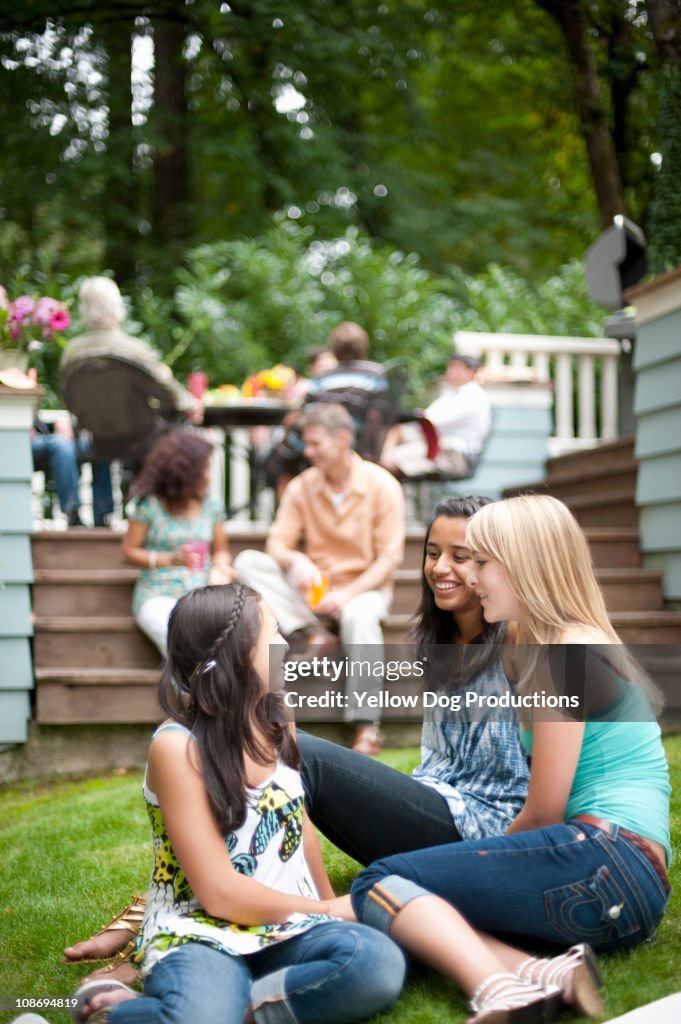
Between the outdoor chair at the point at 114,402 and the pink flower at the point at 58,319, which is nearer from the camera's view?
the pink flower at the point at 58,319

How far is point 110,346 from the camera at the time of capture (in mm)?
5090

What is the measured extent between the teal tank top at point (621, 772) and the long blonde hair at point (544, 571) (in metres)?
0.07

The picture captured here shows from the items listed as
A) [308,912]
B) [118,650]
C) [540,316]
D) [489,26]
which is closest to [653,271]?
[489,26]

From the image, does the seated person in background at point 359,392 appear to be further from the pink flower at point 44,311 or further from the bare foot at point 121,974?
the bare foot at point 121,974

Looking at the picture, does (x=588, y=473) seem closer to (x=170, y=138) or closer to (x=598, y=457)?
(x=598, y=457)

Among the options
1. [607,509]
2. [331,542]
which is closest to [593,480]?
[607,509]

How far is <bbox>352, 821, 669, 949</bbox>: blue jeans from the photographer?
1.91m

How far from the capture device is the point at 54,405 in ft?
24.4

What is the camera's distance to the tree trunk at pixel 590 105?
418 cm

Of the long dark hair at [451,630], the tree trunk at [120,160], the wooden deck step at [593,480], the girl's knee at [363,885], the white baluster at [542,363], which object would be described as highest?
the tree trunk at [120,160]

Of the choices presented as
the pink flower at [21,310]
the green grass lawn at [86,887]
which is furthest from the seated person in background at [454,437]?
the green grass lawn at [86,887]

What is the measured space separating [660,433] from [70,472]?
2925 millimetres

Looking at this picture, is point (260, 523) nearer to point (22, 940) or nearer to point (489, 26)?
point (489, 26)

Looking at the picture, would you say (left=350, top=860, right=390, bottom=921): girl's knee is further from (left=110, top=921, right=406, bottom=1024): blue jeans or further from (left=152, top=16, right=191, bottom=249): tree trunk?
(left=152, top=16, right=191, bottom=249): tree trunk
